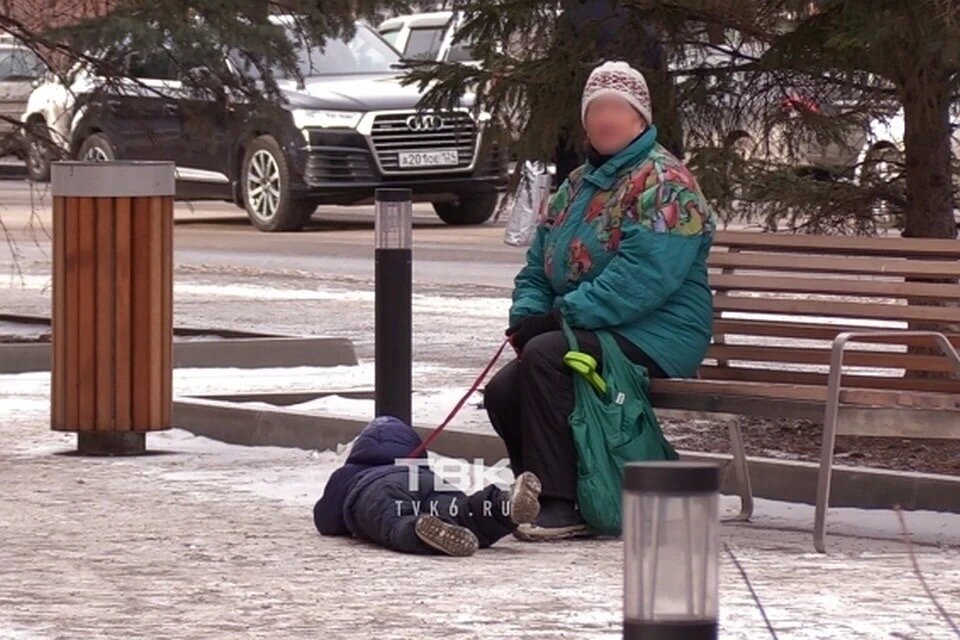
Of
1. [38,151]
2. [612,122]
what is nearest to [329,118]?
[38,151]

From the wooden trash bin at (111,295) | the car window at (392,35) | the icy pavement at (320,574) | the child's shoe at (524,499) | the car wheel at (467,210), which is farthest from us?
the car window at (392,35)

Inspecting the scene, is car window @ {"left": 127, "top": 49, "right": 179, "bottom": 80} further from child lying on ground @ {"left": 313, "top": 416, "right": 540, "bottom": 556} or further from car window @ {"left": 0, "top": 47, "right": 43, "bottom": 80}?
child lying on ground @ {"left": 313, "top": 416, "right": 540, "bottom": 556}

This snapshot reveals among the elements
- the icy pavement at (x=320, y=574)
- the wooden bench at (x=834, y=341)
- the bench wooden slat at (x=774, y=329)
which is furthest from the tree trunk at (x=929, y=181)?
the icy pavement at (x=320, y=574)

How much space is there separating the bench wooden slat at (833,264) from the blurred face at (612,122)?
632 mm

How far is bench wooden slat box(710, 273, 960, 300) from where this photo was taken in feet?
23.7

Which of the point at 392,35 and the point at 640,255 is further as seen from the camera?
the point at 392,35

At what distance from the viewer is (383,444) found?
7156mm

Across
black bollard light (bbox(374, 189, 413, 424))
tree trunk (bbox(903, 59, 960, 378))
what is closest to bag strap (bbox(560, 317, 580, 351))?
black bollard light (bbox(374, 189, 413, 424))

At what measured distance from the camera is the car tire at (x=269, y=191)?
21.1 metres

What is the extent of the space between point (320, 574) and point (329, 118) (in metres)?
14.8

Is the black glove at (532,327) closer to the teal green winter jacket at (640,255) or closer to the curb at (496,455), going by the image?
the teal green winter jacket at (640,255)

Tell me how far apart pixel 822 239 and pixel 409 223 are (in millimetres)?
1515

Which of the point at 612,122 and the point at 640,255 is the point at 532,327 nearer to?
the point at 640,255

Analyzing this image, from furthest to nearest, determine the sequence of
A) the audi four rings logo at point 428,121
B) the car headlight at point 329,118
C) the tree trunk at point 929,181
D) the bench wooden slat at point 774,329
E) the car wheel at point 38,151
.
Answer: the car headlight at point 329,118
the car wheel at point 38,151
the audi four rings logo at point 428,121
the tree trunk at point 929,181
the bench wooden slat at point 774,329
